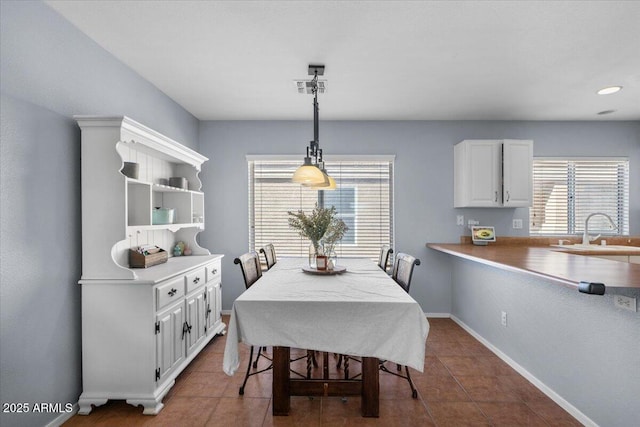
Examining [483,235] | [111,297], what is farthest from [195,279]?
[483,235]

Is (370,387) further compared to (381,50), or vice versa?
(381,50)

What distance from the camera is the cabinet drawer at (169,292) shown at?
2312mm

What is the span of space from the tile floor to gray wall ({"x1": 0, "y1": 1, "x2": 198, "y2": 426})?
52cm

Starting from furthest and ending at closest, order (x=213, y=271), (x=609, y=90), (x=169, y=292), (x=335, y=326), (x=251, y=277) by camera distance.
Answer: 1. (x=213, y=271)
2. (x=609, y=90)
3. (x=251, y=277)
4. (x=169, y=292)
5. (x=335, y=326)

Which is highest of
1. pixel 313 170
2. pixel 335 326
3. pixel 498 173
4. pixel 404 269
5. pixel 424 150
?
pixel 424 150

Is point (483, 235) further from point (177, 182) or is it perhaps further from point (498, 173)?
point (177, 182)

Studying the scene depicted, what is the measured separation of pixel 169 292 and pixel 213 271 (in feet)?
2.95

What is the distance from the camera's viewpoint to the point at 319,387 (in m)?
2.21

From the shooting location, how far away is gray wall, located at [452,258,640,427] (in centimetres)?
184

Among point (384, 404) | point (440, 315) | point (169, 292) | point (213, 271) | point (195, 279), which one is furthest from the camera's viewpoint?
point (440, 315)

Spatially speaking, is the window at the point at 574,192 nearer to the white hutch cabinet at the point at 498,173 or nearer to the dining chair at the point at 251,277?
the white hutch cabinet at the point at 498,173

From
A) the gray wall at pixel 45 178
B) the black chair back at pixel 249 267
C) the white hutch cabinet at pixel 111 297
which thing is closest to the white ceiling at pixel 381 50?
the gray wall at pixel 45 178

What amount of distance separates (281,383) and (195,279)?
1.23m

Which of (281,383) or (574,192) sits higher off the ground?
(574,192)
